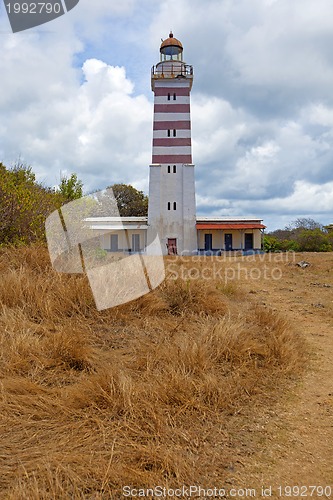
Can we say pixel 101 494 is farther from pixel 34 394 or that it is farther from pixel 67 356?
pixel 67 356

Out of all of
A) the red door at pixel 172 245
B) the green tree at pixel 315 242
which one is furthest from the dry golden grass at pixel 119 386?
the green tree at pixel 315 242

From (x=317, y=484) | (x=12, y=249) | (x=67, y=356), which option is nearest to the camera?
(x=317, y=484)

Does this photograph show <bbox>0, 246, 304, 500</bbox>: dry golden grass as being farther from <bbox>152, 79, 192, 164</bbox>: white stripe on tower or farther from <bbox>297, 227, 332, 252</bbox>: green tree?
<bbox>297, 227, 332, 252</bbox>: green tree

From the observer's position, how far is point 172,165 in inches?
918

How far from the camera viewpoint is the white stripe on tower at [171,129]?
2333 cm

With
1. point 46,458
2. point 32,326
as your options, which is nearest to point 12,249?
point 32,326

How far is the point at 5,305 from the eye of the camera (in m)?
4.89

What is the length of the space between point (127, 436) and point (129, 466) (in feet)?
0.98

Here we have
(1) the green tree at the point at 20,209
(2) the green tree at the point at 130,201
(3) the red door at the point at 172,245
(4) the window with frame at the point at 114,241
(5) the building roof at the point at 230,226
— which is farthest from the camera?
(2) the green tree at the point at 130,201

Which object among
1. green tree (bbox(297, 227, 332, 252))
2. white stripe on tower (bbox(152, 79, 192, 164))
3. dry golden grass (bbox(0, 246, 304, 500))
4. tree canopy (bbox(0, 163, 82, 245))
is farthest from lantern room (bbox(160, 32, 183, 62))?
dry golden grass (bbox(0, 246, 304, 500))

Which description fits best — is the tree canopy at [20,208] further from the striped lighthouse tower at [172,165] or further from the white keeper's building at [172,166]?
the striped lighthouse tower at [172,165]

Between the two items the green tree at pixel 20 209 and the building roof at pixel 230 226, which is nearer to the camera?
the green tree at pixel 20 209

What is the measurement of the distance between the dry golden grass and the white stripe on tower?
747 inches

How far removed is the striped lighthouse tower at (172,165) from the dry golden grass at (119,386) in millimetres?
18248
